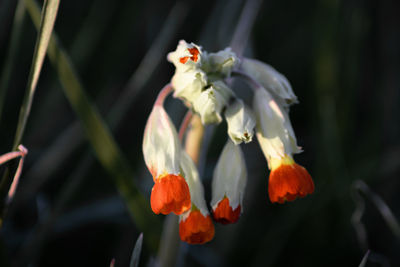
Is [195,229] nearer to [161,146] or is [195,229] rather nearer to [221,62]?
[161,146]

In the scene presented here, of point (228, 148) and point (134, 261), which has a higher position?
point (228, 148)

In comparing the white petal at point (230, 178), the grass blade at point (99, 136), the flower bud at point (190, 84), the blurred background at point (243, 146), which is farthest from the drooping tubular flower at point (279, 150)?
the blurred background at point (243, 146)

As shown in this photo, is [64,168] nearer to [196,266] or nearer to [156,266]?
[196,266]

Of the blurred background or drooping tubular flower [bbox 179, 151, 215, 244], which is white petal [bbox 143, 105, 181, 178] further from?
the blurred background

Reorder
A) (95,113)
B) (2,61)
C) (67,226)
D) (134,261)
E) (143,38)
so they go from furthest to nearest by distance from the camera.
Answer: (143,38), (2,61), (67,226), (95,113), (134,261)

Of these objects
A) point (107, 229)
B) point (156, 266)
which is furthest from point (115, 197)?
point (156, 266)

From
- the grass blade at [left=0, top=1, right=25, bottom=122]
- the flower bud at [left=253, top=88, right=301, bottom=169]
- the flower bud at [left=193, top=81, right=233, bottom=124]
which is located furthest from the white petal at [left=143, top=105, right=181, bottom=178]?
the grass blade at [left=0, top=1, right=25, bottom=122]
